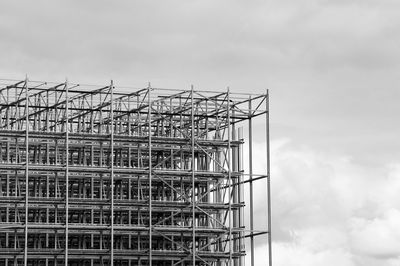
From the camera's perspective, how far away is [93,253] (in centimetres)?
6775

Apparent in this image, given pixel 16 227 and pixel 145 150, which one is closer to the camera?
pixel 16 227

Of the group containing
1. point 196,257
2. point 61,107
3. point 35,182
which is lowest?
point 196,257

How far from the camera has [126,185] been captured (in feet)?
242

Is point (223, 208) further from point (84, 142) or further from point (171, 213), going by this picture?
point (84, 142)

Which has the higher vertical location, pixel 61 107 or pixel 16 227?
pixel 61 107

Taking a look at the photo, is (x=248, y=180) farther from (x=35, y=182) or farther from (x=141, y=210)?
(x=35, y=182)

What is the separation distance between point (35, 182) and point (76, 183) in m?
3.51

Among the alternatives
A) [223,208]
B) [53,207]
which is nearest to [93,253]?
[53,207]

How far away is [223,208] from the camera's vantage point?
237ft

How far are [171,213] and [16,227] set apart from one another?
437 inches

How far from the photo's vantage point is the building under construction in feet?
223

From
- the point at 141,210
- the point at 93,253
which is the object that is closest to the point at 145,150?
the point at 141,210

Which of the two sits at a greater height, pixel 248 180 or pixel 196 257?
pixel 248 180

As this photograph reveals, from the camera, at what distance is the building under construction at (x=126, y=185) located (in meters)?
67.9
